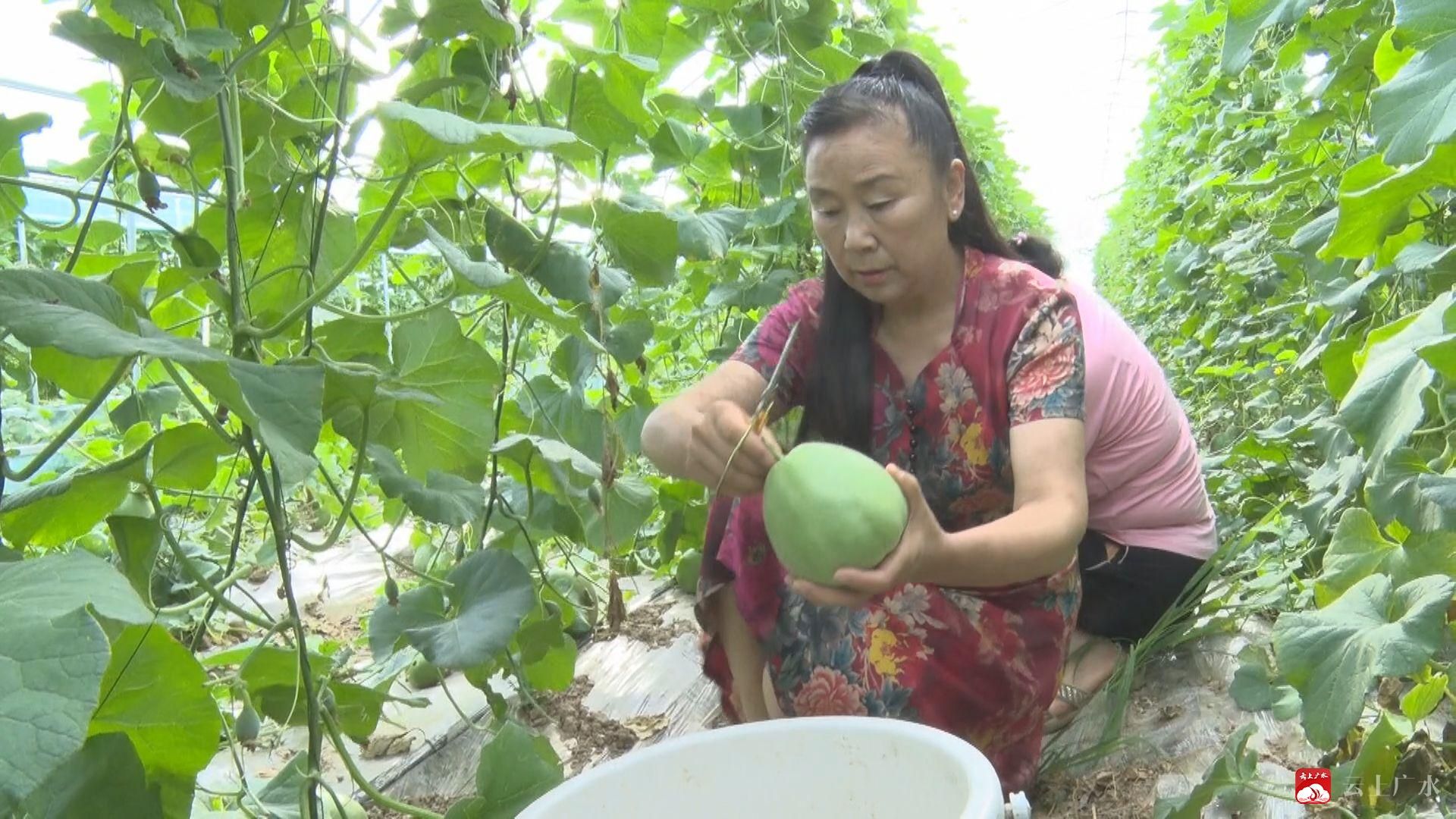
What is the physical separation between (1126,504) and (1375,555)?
0.71 m

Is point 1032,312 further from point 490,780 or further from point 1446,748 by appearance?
point 490,780

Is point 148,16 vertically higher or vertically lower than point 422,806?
higher

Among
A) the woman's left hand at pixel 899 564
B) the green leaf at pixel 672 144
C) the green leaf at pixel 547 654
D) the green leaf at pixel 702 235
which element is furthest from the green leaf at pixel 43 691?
the green leaf at pixel 672 144

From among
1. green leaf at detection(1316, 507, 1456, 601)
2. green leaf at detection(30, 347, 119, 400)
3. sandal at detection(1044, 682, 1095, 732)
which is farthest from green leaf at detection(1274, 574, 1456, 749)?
green leaf at detection(30, 347, 119, 400)

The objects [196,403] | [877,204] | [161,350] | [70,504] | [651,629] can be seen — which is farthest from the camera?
[651,629]

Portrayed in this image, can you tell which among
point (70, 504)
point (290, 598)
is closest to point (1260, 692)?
point (290, 598)

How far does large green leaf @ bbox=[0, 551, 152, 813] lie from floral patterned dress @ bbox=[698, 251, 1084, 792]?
1025mm

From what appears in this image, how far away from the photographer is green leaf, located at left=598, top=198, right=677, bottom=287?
61.6 inches

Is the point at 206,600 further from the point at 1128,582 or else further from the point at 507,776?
the point at 1128,582

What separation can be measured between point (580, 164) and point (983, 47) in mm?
4277

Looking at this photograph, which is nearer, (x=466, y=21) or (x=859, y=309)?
(x=466, y=21)

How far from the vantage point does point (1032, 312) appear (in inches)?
60.4

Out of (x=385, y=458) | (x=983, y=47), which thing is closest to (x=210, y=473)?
(x=385, y=458)

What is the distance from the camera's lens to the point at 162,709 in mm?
904
